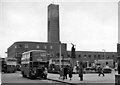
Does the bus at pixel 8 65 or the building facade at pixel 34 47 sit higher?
the building facade at pixel 34 47

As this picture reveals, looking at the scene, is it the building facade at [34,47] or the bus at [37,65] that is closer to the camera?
the bus at [37,65]

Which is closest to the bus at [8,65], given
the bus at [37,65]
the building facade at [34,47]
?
the bus at [37,65]

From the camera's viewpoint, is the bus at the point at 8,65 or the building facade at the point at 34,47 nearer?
the bus at the point at 8,65

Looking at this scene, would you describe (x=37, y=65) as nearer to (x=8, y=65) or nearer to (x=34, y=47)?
(x=8, y=65)

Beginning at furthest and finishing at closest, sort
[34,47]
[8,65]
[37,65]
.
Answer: [34,47], [8,65], [37,65]

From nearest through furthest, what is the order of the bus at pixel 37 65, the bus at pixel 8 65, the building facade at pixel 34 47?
the bus at pixel 37 65 < the bus at pixel 8 65 < the building facade at pixel 34 47

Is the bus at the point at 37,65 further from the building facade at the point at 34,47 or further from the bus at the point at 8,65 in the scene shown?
the building facade at the point at 34,47

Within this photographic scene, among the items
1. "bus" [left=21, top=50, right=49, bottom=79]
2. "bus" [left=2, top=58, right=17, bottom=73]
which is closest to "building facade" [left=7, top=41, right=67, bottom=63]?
"bus" [left=2, top=58, right=17, bottom=73]

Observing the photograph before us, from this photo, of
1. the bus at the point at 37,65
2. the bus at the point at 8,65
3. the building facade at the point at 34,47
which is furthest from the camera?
the building facade at the point at 34,47

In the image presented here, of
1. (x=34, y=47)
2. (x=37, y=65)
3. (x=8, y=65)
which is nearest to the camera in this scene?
(x=37, y=65)

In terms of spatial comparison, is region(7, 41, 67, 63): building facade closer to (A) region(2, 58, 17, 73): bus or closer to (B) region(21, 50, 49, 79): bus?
(A) region(2, 58, 17, 73): bus

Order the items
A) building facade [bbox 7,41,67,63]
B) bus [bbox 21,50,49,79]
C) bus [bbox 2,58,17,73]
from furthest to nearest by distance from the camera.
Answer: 1. building facade [bbox 7,41,67,63]
2. bus [bbox 2,58,17,73]
3. bus [bbox 21,50,49,79]

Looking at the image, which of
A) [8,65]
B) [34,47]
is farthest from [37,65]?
[34,47]

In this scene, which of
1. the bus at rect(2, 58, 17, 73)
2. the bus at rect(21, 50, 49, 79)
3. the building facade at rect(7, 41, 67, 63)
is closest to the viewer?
the bus at rect(21, 50, 49, 79)
